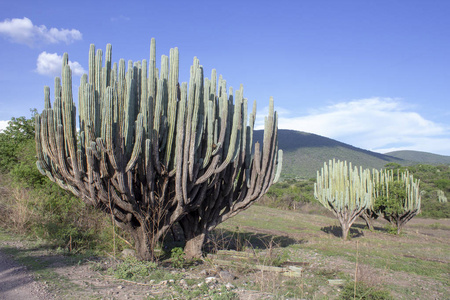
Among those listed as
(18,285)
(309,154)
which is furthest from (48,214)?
(309,154)

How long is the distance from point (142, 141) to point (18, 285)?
3.11 metres

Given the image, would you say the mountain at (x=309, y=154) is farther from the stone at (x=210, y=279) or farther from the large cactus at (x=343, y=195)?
the stone at (x=210, y=279)

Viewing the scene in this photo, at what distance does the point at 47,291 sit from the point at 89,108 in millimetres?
3182

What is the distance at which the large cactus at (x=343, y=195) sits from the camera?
1572 centimetres

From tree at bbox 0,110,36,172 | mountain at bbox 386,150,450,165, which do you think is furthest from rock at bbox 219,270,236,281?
mountain at bbox 386,150,450,165

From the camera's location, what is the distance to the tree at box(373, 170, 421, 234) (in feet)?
63.6

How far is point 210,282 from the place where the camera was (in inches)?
245

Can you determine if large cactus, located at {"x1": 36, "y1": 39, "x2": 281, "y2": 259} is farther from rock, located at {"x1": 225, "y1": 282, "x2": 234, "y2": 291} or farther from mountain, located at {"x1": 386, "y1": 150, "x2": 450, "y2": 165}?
mountain, located at {"x1": 386, "y1": 150, "x2": 450, "y2": 165}

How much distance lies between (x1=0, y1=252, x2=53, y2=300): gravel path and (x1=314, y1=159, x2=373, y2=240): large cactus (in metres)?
12.8

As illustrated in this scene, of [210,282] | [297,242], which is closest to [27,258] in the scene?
[210,282]

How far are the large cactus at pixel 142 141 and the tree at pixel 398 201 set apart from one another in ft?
47.4

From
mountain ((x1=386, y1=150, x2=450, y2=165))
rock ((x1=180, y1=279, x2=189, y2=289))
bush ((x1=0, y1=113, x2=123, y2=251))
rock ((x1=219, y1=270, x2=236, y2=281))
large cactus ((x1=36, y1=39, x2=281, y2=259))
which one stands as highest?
mountain ((x1=386, y1=150, x2=450, y2=165))

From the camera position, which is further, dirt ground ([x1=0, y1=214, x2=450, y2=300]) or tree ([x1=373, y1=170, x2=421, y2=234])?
tree ([x1=373, y1=170, x2=421, y2=234])

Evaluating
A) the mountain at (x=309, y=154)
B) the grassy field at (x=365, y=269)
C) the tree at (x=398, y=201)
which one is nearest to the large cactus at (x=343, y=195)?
the grassy field at (x=365, y=269)
